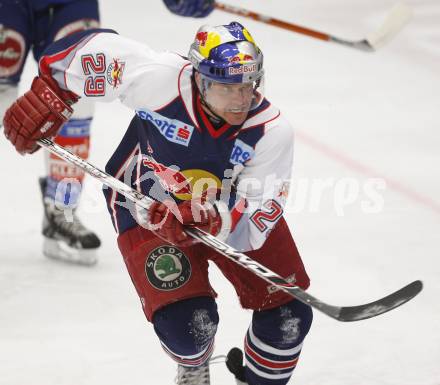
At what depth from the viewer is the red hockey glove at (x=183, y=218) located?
265 centimetres

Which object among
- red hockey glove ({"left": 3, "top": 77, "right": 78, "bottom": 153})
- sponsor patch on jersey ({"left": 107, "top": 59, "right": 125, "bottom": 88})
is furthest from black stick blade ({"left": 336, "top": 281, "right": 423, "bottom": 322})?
red hockey glove ({"left": 3, "top": 77, "right": 78, "bottom": 153})

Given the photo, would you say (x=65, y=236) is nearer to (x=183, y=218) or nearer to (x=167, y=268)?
(x=167, y=268)

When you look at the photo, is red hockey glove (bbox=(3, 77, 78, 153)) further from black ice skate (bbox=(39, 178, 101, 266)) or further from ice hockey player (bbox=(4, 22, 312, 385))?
black ice skate (bbox=(39, 178, 101, 266))

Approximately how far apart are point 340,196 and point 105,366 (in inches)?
70.6

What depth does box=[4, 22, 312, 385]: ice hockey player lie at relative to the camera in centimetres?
269

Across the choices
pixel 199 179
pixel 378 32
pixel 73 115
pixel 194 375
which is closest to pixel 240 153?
pixel 199 179

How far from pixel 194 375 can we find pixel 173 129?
70 centimetres

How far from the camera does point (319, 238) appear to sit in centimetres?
441

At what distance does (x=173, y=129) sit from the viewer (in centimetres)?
280

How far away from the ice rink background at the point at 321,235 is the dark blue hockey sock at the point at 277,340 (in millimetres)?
432

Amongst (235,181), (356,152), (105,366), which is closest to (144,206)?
(235,181)

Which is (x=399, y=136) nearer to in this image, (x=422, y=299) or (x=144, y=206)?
(x=422, y=299)

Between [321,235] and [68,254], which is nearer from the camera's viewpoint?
[68,254]

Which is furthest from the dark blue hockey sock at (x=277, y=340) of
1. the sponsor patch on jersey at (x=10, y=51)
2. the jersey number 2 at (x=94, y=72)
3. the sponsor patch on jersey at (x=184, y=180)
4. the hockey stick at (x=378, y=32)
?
the hockey stick at (x=378, y=32)
